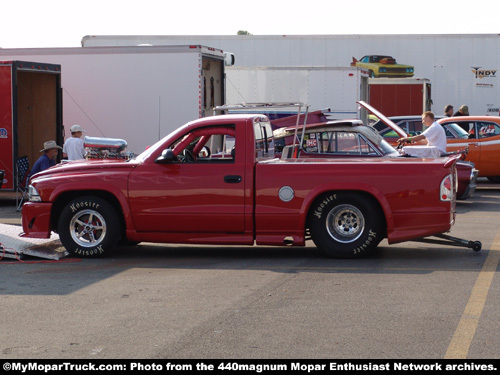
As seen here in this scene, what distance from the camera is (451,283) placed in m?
8.91

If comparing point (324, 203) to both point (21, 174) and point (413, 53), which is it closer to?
point (21, 174)

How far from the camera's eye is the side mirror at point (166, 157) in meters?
10.5

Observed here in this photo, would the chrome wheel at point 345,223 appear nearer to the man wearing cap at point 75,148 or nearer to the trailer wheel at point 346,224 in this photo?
the trailer wheel at point 346,224

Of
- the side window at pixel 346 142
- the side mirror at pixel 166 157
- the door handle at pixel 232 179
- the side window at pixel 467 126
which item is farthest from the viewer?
the side window at pixel 467 126

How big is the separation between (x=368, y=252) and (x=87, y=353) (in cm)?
500

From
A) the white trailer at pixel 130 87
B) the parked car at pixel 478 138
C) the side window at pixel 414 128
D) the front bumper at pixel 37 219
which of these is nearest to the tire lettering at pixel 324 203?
the front bumper at pixel 37 219

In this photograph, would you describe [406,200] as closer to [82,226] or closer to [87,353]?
[82,226]

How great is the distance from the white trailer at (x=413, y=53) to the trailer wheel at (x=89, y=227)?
2092cm

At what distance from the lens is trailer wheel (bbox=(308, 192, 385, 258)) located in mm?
10367

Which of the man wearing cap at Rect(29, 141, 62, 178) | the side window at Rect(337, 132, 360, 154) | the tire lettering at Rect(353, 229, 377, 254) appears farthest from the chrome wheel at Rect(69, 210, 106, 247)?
the side window at Rect(337, 132, 360, 154)

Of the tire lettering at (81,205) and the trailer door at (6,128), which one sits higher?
the trailer door at (6,128)

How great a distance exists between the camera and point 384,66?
32.5 meters

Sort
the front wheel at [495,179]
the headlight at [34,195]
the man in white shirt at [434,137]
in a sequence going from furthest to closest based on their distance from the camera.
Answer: the front wheel at [495,179], the man in white shirt at [434,137], the headlight at [34,195]

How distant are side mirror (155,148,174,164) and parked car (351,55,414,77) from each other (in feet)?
74.6
